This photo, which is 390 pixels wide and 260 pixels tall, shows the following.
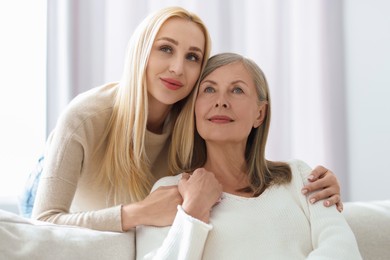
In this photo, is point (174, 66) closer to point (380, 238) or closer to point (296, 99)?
point (380, 238)

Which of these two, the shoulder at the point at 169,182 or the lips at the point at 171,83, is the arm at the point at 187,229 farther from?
the lips at the point at 171,83

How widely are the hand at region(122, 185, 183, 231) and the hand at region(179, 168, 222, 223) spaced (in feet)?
0.13

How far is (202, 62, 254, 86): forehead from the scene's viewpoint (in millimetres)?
1785

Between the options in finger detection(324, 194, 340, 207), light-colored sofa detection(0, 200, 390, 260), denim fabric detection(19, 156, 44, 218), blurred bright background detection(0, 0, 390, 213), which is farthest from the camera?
blurred bright background detection(0, 0, 390, 213)

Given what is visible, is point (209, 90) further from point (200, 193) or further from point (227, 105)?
point (200, 193)

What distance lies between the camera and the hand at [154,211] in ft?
5.21

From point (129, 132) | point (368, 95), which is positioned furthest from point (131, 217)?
point (368, 95)

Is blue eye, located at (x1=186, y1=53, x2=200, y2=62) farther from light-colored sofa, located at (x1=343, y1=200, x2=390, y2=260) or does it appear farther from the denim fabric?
the denim fabric

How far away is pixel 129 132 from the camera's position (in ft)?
5.98

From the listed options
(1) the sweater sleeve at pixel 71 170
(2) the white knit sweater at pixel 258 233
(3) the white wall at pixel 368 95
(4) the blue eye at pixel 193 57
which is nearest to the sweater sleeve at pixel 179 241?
(2) the white knit sweater at pixel 258 233

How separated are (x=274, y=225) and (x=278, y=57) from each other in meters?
1.72

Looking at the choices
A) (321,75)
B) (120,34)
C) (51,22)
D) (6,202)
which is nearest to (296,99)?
(321,75)

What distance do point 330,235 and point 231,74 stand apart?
58 centimetres

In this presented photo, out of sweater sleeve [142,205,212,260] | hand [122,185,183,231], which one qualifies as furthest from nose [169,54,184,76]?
sweater sleeve [142,205,212,260]
